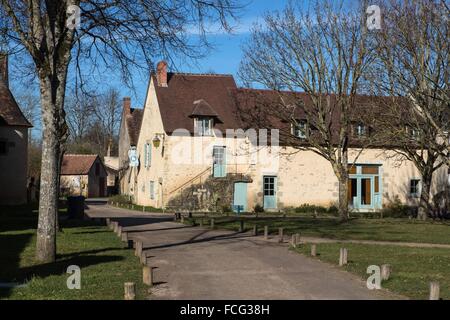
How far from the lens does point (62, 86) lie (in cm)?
1405

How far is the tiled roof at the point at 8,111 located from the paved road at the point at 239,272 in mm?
19048

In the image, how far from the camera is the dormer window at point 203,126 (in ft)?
111

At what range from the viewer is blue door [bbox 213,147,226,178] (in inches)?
1336

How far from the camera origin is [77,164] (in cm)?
5816

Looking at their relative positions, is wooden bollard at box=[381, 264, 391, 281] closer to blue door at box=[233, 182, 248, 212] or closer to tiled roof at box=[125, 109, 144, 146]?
blue door at box=[233, 182, 248, 212]

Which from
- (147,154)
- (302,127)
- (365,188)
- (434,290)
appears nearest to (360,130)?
(302,127)

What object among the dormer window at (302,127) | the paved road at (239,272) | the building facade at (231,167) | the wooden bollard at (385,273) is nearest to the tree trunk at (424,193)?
the building facade at (231,167)

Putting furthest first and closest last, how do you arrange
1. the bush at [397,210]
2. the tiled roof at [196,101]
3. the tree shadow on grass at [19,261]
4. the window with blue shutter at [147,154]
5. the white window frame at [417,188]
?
the window with blue shutter at [147,154], the white window frame at [417,188], the bush at [397,210], the tiled roof at [196,101], the tree shadow on grass at [19,261]

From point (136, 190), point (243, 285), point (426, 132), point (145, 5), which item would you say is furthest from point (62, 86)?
point (136, 190)

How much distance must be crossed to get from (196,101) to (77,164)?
26728 millimetres

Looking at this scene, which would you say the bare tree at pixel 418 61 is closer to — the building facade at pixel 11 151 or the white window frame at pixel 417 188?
the white window frame at pixel 417 188
